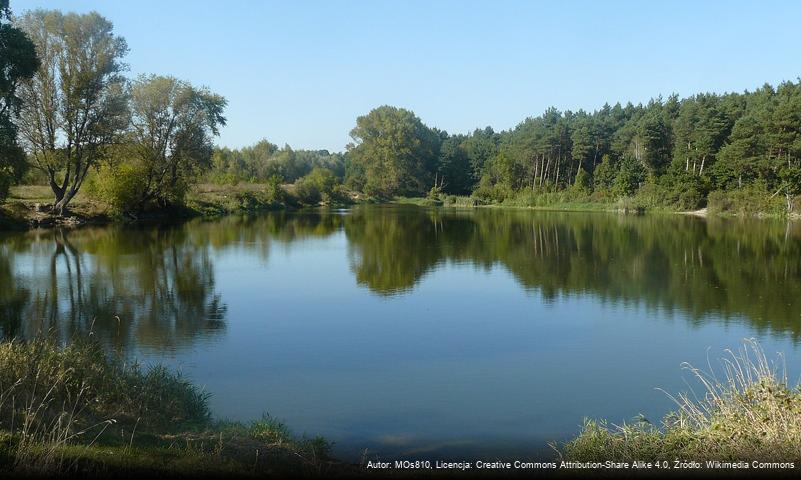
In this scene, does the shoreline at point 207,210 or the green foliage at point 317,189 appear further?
the green foliage at point 317,189

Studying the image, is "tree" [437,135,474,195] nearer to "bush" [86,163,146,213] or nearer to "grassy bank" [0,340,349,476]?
"bush" [86,163,146,213]

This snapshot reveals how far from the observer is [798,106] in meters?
49.4

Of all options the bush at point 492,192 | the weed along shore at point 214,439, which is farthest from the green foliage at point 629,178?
the weed along shore at point 214,439

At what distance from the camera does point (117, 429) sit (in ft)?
20.0

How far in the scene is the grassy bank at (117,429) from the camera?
16.0 ft

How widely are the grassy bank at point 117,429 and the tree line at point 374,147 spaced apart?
15.2 metres

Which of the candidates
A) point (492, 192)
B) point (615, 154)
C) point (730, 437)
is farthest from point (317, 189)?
point (730, 437)

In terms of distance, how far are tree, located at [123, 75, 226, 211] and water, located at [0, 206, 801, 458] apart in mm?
18536

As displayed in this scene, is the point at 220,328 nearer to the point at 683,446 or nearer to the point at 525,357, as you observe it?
the point at 525,357

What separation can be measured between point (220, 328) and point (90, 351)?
419 centimetres

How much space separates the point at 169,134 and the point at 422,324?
39765 millimetres

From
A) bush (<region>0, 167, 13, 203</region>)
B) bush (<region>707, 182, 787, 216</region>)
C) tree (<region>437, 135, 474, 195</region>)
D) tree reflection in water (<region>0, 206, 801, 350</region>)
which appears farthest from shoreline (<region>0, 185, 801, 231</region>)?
bush (<region>0, 167, 13, 203</region>)

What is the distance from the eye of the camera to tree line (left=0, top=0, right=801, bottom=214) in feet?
120

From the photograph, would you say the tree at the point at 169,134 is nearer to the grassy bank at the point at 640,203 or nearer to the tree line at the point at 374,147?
the tree line at the point at 374,147
